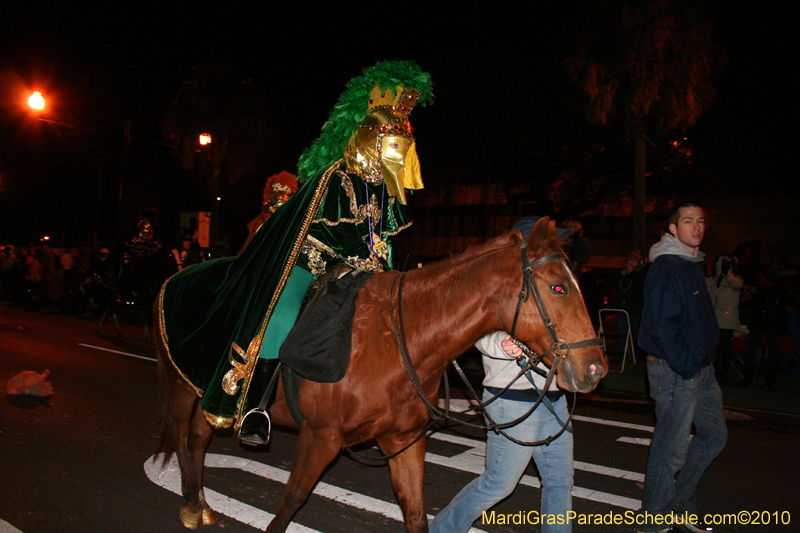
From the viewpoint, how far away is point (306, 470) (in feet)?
10.8

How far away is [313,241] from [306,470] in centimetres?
144

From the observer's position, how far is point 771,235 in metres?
24.6

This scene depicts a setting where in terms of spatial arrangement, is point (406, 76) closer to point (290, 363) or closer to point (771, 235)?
point (290, 363)

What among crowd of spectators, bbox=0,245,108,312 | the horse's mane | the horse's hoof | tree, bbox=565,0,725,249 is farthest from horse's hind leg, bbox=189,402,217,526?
crowd of spectators, bbox=0,245,108,312

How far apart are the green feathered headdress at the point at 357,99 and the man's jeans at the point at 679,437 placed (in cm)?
261

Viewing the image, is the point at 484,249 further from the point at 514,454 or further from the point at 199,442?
the point at 199,442

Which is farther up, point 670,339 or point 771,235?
point 771,235

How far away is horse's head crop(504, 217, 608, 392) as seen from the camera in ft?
9.26

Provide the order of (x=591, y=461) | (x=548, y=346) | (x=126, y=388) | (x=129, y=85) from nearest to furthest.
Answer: (x=548, y=346), (x=591, y=461), (x=126, y=388), (x=129, y=85)

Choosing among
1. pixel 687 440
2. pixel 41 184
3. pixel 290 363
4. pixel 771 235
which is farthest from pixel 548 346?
pixel 41 184

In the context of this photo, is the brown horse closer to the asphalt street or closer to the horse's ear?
the horse's ear

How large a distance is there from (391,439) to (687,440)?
2167mm

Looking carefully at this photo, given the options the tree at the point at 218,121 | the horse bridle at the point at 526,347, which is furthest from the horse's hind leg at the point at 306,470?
the tree at the point at 218,121

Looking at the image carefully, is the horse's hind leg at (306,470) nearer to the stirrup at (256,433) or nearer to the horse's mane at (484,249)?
the stirrup at (256,433)
